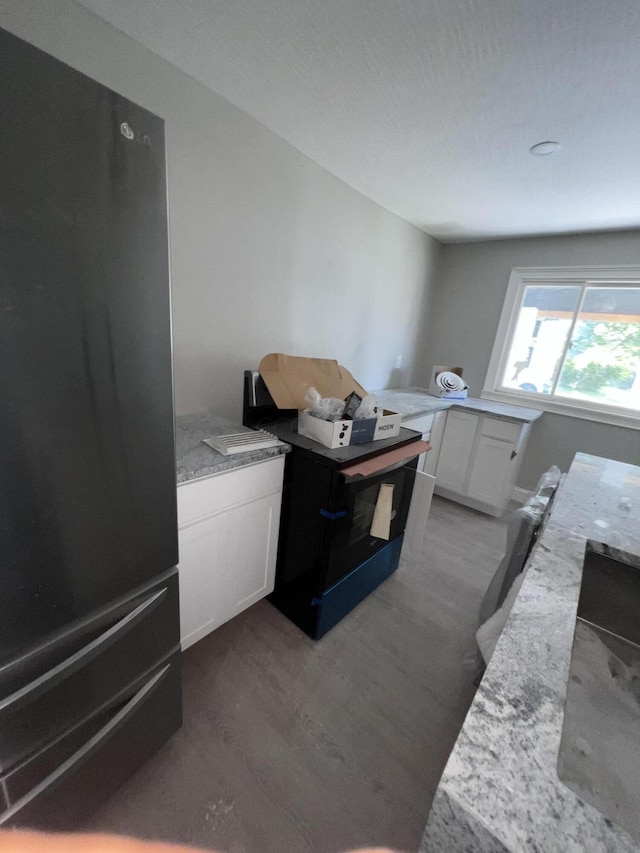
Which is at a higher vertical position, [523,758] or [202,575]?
[523,758]

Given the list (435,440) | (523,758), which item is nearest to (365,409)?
(523,758)

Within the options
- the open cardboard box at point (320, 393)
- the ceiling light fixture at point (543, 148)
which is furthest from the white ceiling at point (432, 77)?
the open cardboard box at point (320, 393)

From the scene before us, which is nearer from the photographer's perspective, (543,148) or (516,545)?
(516,545)

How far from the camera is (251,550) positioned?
1461mm

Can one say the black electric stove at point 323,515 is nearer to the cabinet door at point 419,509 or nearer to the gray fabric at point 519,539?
the cabinet door at point 419,509

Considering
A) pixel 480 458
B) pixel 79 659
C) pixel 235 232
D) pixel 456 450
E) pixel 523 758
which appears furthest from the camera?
pixel 456 450

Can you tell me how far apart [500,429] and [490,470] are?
351 mm

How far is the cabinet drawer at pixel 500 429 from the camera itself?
2613mm

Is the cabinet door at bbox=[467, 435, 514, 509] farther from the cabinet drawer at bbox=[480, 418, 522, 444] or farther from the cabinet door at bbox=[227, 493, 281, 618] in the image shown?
the cabinet door at bbox=[227, 493, 281, 618]

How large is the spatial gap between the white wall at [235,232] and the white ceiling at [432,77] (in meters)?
0.09

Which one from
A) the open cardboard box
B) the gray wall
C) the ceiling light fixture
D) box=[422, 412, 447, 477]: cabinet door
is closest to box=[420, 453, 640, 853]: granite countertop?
the open cardboard box

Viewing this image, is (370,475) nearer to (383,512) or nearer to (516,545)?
(383,512)

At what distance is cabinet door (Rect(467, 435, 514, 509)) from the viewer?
2.69m

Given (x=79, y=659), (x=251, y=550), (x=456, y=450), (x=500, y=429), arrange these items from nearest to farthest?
(x=79, y=659), (x=251, y=550), (x=500, y=429), (x=456, y=450)
